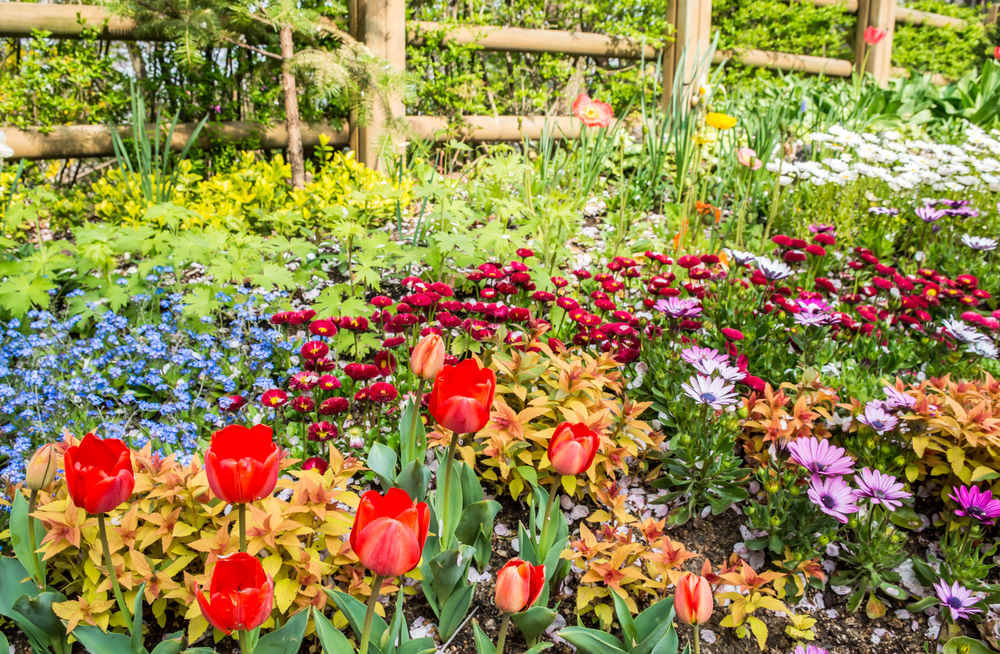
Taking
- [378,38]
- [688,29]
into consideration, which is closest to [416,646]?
[378,38]

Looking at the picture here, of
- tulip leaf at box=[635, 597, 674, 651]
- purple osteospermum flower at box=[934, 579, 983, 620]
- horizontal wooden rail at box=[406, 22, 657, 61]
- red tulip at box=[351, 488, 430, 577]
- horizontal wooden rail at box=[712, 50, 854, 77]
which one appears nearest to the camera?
red tulip at box=[351, 488, 430, 577]

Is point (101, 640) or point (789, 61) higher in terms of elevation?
point (789, 61)

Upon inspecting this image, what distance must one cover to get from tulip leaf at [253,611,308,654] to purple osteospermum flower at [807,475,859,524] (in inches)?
46.0

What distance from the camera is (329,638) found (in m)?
1.09

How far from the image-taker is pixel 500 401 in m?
1.70

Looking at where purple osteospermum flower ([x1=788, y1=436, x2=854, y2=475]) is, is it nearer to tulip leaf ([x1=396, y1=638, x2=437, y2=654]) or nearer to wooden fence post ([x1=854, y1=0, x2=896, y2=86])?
tulip leaf ([x1=396, y1=638, x2=437, y2=654])

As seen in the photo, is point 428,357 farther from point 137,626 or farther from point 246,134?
point 246,134

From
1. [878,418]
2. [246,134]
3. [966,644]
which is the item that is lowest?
[966,644]

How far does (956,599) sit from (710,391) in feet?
2.37

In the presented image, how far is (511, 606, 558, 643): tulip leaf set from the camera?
4.25 feet

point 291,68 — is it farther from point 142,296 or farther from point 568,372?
point 568,372

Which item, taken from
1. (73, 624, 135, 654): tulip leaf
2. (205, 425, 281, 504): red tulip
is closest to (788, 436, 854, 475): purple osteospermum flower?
(205, 425, 281, 504): red tulip

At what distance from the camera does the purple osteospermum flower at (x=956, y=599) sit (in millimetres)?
1472

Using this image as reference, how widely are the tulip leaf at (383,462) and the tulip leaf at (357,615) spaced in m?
0.38
